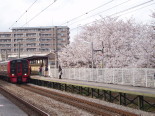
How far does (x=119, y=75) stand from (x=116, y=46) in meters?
9.81

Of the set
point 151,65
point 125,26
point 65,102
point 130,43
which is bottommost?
point 65,102

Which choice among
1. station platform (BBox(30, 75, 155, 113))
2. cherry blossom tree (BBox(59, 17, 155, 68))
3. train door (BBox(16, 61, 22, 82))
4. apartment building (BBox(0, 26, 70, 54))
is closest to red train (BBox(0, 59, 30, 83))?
train door (BBox(16, 61, 22, 82))

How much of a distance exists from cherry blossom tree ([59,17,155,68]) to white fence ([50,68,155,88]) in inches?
132

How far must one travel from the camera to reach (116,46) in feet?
92.7

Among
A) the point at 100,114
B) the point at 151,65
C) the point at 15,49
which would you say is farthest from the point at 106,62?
the point at 15,49

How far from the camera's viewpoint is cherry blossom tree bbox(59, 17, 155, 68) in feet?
72.1

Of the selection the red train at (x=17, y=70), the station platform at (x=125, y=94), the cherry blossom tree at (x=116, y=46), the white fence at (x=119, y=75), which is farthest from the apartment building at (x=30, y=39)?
the station platform at (x=125, y=94)

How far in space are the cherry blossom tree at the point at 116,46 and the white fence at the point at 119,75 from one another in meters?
3.34

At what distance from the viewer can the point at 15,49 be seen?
3878 inches

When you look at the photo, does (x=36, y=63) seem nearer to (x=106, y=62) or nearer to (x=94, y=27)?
(x=94, y=27)

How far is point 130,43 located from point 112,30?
3644mm

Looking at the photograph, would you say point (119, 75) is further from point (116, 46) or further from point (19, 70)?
point (19, 70)

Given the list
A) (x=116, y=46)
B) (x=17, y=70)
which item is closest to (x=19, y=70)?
(x=17, y=70)

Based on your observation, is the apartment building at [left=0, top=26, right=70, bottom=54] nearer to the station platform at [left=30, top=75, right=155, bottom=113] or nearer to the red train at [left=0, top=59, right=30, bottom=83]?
the red train at [left=0, top=59, right=30, bottom=83]
